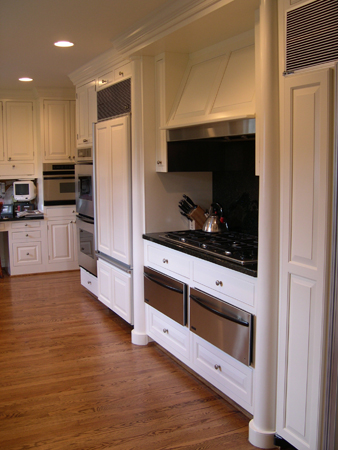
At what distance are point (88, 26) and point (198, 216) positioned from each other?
5.36 ft

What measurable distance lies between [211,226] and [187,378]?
3.69 feet

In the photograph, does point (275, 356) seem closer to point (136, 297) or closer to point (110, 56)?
point (136, 297)

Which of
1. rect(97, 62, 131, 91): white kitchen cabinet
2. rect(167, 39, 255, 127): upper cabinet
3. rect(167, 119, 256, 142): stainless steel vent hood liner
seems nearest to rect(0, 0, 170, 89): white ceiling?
rect(97, 62, 131, 91): white kitchen cabinet

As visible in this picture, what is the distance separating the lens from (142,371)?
10.6 ft

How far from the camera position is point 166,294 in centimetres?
329

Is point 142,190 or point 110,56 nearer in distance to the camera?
point 142,190

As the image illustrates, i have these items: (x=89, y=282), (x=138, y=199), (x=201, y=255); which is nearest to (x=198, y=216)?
(x=138, y=199)

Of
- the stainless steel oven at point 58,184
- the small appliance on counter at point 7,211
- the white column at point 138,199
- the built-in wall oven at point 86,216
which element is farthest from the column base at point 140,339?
the small appliance on counter at point 7,211

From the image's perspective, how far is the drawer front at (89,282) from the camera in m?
4.86

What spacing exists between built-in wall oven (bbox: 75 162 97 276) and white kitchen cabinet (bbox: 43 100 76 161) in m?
1.29

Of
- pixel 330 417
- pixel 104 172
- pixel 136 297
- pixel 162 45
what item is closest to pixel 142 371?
pixel 136 297

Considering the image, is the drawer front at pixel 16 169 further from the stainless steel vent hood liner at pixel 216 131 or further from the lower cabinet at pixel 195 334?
the stainless steel vent hood liner at pixel 216 131

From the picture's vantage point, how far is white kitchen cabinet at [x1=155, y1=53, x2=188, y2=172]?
3.38 m

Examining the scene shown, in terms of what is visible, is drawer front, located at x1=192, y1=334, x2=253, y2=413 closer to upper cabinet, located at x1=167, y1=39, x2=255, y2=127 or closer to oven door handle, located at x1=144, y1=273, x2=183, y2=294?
oven door handle, located at x1=144, y1=273, x2=183, y2=294
